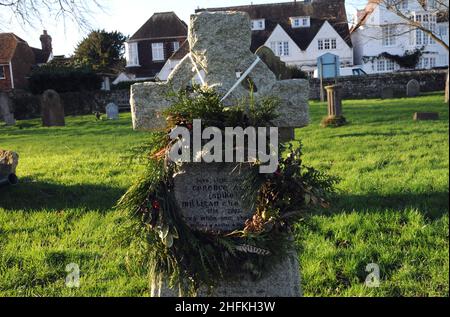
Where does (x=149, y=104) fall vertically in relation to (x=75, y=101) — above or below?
below

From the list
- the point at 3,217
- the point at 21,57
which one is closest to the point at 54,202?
the point at 3,217

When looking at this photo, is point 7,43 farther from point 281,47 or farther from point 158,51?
point 281,47

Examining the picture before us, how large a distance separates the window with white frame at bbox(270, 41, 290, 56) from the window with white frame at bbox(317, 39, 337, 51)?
108 inches

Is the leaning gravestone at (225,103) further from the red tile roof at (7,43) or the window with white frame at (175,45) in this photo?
the window with white frame at (175,45)

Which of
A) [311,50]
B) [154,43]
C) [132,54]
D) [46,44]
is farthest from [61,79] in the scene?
[311,50]

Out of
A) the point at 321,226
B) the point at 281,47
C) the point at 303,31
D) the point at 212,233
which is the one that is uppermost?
the point at 303,31

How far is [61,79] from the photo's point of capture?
3331 cm

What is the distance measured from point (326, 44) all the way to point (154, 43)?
1644 centimetres

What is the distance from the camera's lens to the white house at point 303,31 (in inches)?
1620

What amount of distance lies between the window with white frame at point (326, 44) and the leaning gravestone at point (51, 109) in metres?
27.6

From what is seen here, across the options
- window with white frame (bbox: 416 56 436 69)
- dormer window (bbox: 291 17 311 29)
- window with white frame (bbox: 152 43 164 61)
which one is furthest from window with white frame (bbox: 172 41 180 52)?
window with white frame (bbox: 416 56 436 69)

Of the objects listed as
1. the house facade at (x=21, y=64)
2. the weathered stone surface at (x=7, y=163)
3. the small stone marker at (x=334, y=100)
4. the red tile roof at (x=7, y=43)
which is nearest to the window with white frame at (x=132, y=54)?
the house facade at (x=21, y=64)

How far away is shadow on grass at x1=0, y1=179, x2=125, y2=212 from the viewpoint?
6.61 metres
